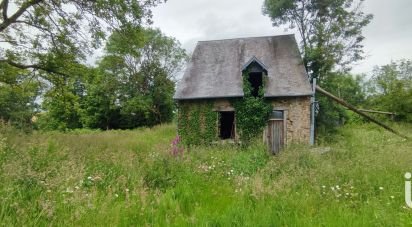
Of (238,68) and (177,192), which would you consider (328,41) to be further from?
(177,192)

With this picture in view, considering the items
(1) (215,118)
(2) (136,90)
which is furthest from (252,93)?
(2) (136,90)

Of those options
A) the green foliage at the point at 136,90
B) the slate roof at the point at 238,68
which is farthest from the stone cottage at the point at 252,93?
the green foliage at the point at 136,90

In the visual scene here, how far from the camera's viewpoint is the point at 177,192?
4.36 meters

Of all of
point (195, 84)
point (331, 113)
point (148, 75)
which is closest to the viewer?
point (195, 84)

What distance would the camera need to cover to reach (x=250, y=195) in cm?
427

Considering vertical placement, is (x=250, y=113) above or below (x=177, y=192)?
above

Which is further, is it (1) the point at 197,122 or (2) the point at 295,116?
(1) the point at 197,122

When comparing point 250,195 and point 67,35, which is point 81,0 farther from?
point 250,195

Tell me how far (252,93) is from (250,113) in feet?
3.92

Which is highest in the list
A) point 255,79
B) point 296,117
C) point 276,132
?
point 255,79

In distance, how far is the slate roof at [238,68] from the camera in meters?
13.5

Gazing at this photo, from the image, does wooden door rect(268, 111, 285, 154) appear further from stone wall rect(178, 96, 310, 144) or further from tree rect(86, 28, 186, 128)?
tree rect(86, 28, 186, 128)

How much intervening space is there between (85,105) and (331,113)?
3098 centimetres

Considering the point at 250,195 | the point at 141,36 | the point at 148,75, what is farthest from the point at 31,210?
the point at 148,75
